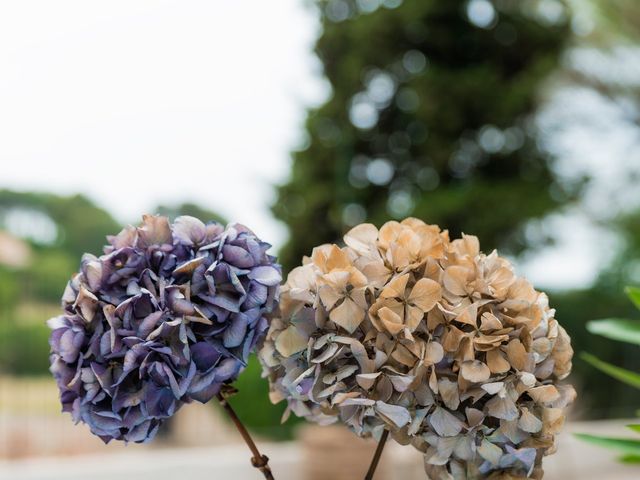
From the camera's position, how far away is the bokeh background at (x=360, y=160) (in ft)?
15.1

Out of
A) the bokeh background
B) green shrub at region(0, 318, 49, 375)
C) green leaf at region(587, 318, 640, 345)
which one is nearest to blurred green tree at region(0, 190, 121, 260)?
the bokeh background

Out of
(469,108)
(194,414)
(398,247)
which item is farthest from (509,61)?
(398,247)

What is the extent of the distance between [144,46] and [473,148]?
3.38m

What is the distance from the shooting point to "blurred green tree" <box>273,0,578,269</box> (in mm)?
4902

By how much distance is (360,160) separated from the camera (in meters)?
5.24

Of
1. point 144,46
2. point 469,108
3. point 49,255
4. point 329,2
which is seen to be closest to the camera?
point 49,255

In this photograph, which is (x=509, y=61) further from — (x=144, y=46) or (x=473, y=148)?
(x=144, y=46)

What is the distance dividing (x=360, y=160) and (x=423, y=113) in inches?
23.1

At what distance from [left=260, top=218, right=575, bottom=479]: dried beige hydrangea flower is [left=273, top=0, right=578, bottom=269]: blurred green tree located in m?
4.21

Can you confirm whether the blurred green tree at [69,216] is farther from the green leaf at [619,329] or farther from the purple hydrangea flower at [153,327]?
the purple hydrangea flower at [153,327]

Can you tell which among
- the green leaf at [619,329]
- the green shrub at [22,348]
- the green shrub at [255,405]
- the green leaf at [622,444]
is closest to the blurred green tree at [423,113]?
the green shrub at [255,405]

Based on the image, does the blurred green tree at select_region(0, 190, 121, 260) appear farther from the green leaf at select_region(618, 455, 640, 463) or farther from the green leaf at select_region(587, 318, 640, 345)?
the green leaf at select_region(618, 455, 640, 463)

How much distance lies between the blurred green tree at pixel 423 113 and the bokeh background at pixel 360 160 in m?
0.01

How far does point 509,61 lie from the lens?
205 inches
